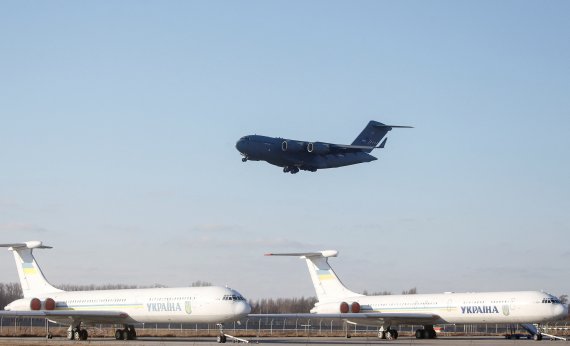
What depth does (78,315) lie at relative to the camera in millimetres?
54875

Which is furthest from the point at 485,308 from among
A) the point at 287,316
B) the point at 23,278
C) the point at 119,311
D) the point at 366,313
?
the point at 23,278

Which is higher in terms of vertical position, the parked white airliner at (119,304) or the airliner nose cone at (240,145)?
the airliner nose cone at (240,145)

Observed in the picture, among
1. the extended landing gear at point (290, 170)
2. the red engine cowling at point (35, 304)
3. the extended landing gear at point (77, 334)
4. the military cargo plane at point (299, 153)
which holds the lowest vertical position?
the extended landing gear at point (77, 334)

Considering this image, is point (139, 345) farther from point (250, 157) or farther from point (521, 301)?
point (521, 301)

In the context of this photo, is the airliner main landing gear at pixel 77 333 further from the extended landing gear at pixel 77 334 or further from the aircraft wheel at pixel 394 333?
the aircraft wheel at pixel 394 333

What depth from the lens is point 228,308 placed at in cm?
5009

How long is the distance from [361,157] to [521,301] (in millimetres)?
14062

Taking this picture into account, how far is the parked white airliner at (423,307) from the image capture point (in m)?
59.5

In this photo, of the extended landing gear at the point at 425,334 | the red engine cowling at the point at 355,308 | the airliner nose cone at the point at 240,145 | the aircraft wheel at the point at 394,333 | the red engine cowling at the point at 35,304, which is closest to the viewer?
the airliner nose cone at the point at 240,145

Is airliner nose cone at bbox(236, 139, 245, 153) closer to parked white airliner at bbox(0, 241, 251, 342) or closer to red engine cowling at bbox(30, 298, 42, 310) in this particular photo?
parked white airliner at bbox(0, 241, 251, 342)

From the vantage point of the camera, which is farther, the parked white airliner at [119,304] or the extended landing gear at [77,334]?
the extended landing gear at [77,334]

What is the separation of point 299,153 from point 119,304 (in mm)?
14208

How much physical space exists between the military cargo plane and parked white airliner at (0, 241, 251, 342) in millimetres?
8405

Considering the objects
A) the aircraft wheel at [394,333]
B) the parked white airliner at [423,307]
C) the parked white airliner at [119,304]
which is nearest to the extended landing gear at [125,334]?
the parked white airliner at [119,304]
